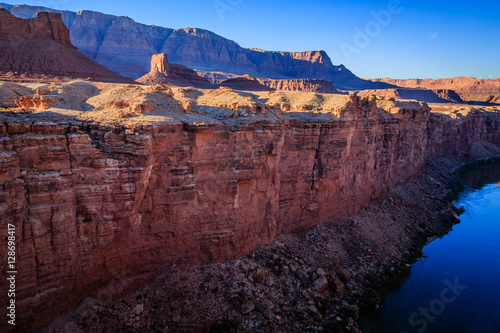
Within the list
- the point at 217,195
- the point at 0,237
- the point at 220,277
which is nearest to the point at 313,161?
the point at 217,195

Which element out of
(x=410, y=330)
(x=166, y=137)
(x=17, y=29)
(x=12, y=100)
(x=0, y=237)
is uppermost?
(x=17, y=29)

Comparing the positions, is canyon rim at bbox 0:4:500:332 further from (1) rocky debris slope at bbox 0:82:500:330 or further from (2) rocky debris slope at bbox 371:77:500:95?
(2) rocky debris slope at bbox 371:77:500:95

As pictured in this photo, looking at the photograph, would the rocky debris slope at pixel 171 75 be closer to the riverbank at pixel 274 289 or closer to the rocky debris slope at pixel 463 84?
the riverbank at pixel 274 289

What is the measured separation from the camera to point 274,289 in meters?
17.5

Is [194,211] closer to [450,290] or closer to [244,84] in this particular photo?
[450,290]

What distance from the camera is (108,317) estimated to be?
1402 centimetres

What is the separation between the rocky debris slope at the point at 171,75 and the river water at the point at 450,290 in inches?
1990

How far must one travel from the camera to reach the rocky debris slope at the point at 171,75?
61.4 metres

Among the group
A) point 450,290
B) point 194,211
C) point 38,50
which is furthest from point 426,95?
point 194,211

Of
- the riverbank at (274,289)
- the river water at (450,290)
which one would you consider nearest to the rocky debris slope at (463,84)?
the river water at (450,290)

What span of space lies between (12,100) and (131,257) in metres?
11.2

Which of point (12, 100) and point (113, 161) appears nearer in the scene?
point (113, 161)

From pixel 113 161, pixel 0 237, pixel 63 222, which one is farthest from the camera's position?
pixel 113 161

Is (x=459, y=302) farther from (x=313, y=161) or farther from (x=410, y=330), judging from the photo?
(x=313, y=161)
